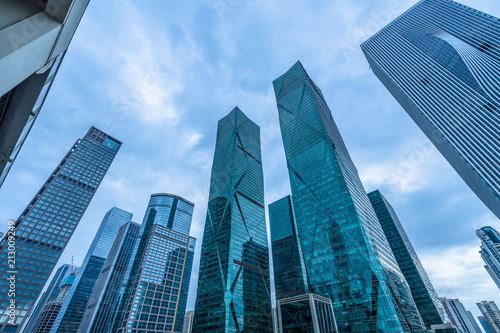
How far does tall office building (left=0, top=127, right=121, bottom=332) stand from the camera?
71062 mm

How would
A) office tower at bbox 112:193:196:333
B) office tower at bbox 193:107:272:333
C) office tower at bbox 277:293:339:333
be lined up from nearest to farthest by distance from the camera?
office tower at bbox 277:293:339:333
office tower at bbox 193:107:272:333
office tower at bbox 112:193:196:333

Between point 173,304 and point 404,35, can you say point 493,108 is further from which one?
point 173,304

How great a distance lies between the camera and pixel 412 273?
113 meters

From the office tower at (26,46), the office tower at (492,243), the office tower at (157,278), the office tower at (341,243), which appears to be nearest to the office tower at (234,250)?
the office tower at (157,278)

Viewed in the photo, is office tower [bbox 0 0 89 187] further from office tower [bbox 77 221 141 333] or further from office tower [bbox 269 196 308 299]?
office tower [bbox 77 221 141 333]

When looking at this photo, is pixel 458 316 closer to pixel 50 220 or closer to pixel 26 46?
pixel 26 46

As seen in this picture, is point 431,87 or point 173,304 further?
point 173,304

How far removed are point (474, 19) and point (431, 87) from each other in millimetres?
24878

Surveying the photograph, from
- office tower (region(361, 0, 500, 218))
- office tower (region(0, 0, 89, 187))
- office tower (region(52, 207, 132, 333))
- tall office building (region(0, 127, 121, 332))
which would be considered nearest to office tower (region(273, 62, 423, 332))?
office tower (region(361, 0, 500, 218))

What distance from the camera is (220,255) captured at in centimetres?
9275

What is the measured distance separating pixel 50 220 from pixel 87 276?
9013 centimetres

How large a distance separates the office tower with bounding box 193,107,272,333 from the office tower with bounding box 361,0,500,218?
250 ft

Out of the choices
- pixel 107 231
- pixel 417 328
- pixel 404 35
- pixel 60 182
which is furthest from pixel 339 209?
pixel 107 231

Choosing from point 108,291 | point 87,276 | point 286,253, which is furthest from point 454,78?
point 87,276
